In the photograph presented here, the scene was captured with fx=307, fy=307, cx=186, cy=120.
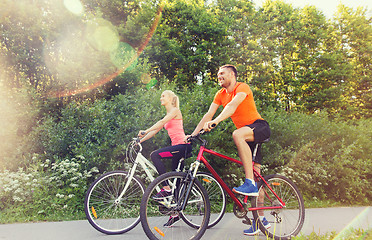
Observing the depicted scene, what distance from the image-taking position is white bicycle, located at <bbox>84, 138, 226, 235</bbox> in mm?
4188

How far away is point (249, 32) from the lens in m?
28.3

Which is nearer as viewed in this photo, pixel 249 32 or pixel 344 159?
pixel 344 159

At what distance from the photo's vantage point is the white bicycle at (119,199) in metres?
4.19

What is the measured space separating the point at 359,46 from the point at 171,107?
3035 centimetres

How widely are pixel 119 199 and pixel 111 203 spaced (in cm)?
14

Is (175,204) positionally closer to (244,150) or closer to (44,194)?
(244,150)

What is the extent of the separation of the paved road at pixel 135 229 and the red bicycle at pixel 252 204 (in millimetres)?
257

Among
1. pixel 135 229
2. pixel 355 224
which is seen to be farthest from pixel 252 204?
pixel 355 224

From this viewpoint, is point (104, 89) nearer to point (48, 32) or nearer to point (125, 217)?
point (48, 32)

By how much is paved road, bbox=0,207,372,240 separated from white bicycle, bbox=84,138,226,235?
0.51ft

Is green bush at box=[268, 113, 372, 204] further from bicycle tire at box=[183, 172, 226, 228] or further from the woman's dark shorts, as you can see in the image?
the woman's dark shorts

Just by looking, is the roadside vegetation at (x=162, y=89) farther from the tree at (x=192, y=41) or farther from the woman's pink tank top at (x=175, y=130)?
the woman's pink tank top at (x=175, y=130)

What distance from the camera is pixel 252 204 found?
3.96 metres

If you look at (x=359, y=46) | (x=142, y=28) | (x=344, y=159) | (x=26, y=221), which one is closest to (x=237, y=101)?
(x=26, y=221)
